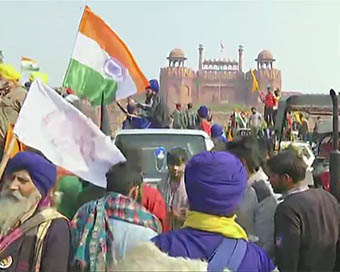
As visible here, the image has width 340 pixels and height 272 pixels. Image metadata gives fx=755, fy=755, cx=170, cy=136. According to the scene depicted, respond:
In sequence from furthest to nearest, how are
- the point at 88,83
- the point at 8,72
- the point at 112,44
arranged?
1. the point at 8,72
2. the point at 112,44
3. the point at 88,83

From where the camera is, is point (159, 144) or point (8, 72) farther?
point (159, 144)

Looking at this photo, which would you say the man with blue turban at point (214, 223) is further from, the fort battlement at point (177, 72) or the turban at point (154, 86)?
the fort battlement at point (177, 72)

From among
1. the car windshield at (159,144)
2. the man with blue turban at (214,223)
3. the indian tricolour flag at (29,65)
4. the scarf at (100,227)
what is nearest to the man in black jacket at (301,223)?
the scarf at (100,227)

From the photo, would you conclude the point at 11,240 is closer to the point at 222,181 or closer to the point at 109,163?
the point at 109,163

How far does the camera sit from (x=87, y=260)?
393cm

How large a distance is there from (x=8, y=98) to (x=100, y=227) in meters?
2.95

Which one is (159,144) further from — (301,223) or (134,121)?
(301,223)

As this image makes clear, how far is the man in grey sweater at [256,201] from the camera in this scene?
5.05 metres

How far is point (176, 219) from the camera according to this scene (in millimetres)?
5797

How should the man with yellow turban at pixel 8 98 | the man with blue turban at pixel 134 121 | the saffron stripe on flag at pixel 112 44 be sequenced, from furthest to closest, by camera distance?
1. the man with blue turban at pixel 134 121
2. the man with yellow turban at pixel 8 98
3. the saffron stripe on flag at pixel 112 44

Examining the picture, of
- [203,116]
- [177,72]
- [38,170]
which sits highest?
[38,170]

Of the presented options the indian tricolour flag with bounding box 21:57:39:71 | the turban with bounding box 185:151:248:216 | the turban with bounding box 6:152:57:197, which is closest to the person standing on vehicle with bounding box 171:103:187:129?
the indian tricolour flag with bounding box 21:57:39:71

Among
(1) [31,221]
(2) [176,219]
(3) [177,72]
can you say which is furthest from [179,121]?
(3) [177,72]

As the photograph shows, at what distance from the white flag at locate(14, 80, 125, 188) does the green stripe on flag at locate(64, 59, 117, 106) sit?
147cm
